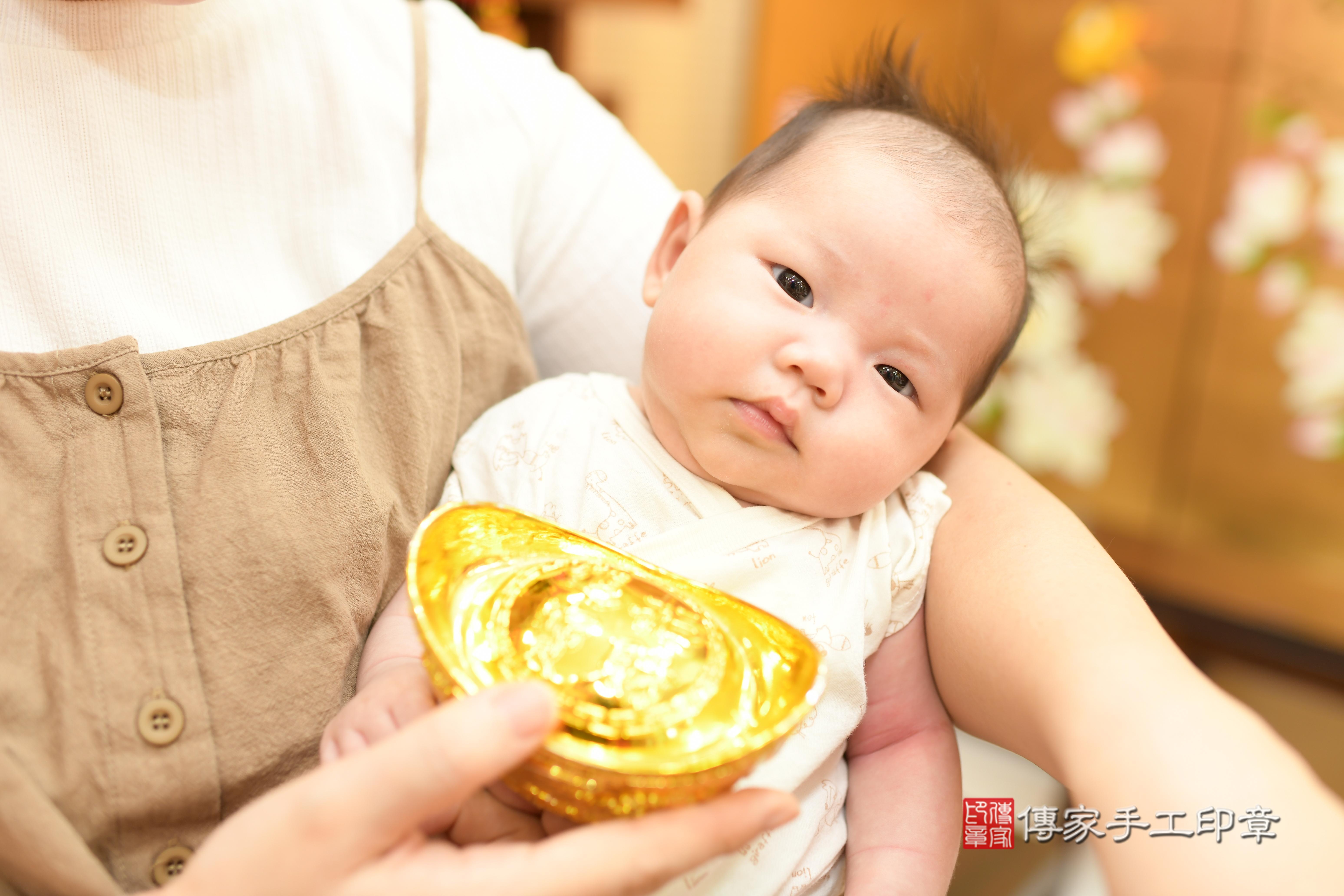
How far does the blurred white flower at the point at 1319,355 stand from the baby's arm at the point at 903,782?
162 centimetres

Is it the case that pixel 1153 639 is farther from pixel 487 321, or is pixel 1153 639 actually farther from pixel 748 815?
pixel 487 321

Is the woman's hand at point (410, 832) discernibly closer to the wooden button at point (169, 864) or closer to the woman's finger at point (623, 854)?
the woman's finger at point (623, 854)

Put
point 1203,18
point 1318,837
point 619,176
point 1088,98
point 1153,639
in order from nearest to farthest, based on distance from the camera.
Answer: point 1318,837
point 1153,639
point 619,176
point 1088,98
point 1203,18

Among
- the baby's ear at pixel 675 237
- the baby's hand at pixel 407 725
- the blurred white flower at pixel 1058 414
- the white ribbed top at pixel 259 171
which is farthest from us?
the blurred white flower at pixel 1058 414

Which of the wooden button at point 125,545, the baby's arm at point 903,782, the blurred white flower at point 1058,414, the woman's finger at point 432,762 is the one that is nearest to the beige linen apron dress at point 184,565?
the wooden button at point 125,545

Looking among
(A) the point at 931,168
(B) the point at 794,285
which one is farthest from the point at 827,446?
(A) the point at 931,168

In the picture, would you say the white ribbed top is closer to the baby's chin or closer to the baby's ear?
the baby's ear

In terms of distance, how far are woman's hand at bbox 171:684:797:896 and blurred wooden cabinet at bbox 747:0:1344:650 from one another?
2.00 m

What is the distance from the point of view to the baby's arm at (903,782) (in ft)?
2.63

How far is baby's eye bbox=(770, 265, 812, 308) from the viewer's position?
0.86m

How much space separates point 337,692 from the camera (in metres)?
0.75

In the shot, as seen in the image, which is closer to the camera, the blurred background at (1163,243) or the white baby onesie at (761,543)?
the white baby onesie at (761,543)

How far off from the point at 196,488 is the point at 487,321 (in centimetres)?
31

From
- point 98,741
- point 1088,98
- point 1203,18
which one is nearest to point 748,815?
point 98,741
